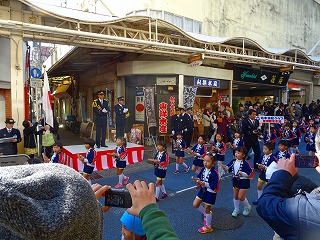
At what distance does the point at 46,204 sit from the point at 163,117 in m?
11.5

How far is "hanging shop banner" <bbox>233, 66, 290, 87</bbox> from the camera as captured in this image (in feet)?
49.1

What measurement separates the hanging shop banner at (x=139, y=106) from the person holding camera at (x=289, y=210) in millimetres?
11057

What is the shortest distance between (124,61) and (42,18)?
15.6 ft

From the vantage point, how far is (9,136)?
7.30 metres

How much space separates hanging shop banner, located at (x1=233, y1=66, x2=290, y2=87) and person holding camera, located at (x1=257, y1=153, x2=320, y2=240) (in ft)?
46.2

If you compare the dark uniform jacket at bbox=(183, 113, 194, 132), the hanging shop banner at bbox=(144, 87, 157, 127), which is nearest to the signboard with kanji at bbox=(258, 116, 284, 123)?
the dark uniform jacket at bbox=(183, 113, 194, 132)

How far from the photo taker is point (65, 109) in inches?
977

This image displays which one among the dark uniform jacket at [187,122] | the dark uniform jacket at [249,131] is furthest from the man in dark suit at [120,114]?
the dark uniform jacket at [249,131]

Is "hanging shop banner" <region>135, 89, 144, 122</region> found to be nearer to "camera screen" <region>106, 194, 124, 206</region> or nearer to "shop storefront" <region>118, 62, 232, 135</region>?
"shop storefront" <region>118, 62, 232, 135</region>

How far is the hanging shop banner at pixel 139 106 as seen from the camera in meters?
12.5

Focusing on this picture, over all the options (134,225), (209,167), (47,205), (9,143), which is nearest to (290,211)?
(47,205)

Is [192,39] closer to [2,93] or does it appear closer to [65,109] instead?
[2,93]

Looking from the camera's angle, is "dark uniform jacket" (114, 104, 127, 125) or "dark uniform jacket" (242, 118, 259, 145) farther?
"dark uniform jacket" (114, 104, 127, 125)

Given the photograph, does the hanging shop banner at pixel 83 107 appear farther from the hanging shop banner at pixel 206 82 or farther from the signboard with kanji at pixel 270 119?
the signboard with kanji at pixel 270 119
